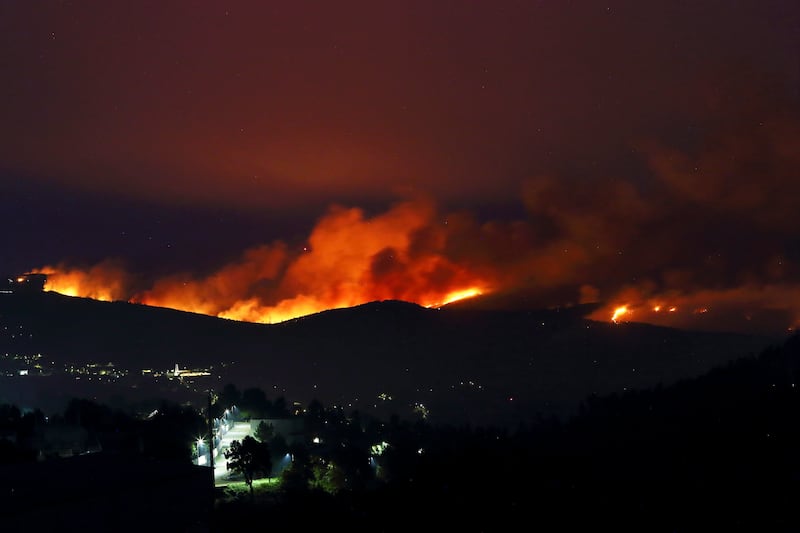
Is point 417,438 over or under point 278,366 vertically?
under

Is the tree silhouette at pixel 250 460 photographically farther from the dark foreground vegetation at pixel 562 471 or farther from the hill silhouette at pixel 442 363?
the hill silhouette at pixel 442 363

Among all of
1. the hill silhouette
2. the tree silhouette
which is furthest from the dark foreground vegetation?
the hill silhouette

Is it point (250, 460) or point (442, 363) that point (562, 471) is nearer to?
point (250, 460)

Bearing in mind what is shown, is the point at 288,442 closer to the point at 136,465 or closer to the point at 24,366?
the point at 136,465

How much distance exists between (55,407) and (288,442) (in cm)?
5202

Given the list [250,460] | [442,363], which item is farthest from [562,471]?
[442,363]

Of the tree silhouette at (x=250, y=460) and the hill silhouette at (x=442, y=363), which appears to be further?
the hill silhouette at (x=442, y=363)

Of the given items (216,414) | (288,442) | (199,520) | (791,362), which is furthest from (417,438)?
(199,520)

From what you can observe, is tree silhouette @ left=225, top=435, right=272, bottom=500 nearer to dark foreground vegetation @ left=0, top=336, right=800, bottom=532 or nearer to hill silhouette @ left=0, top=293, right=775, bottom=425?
dark foreground vegetation @ left=0, top=336, right=800, bottom=532

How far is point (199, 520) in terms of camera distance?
1548 inches

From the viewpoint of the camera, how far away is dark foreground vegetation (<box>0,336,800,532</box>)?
29906 millimetres

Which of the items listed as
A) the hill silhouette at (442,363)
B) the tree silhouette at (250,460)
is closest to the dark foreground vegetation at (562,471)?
the tree silhouette at (250,460)

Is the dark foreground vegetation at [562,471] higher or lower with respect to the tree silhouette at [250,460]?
lower

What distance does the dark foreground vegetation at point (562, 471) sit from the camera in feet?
98.1
